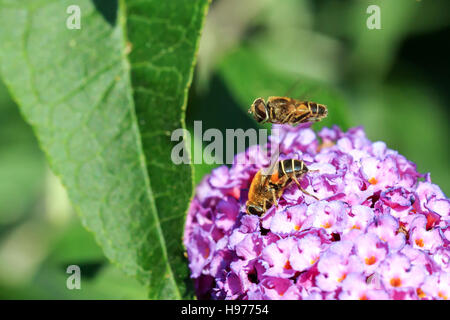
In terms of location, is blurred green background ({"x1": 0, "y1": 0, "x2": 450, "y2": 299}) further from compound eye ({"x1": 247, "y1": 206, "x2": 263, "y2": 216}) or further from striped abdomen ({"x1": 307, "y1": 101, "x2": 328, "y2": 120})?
compound eye ({"x1": 247, "y1": 206, "x2": 263, "y2": 216})

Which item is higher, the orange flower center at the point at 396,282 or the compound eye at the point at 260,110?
the compound eye at the point at 260,110

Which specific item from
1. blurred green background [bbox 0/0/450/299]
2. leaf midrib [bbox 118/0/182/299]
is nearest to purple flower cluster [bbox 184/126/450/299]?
leaf midrib [bbox 118/0/182/299]

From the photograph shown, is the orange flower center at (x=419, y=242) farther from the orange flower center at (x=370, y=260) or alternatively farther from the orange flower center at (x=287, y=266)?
the orange flower center at (x=287, y=266)

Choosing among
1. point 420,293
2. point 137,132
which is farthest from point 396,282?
point 137,132

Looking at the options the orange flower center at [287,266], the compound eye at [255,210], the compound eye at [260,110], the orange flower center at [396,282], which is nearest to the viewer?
the orange flower center at [396,282]

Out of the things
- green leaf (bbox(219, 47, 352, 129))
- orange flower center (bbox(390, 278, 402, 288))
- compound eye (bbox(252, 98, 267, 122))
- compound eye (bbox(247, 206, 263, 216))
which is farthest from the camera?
green leaf (bbox(219, 47, 352, 129))

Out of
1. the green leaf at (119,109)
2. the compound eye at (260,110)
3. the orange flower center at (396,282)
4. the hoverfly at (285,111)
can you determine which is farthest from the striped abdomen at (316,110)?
the orange flower center at (396,282)
